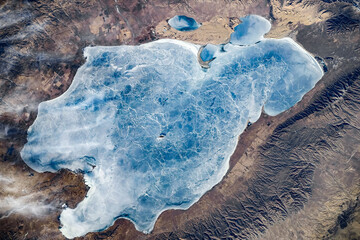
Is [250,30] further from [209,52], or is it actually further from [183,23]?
[183,23]

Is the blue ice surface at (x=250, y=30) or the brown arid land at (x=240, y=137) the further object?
the blue ice surface at (x=250, y=30)

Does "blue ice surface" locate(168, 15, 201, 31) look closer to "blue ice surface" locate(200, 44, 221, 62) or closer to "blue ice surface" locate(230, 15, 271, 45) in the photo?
"blue ice surface" locate(200, 44, 221, 62)

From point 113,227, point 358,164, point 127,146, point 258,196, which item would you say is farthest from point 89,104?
point 358,164

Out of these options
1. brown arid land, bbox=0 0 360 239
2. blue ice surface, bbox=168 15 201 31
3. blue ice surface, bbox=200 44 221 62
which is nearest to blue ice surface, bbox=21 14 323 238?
blue ice surface, bbox=200 44 221 62

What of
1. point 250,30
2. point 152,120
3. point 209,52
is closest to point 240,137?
point 152,120

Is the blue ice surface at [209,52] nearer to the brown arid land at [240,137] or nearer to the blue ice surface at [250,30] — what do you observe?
the brown arid land at [240,137]

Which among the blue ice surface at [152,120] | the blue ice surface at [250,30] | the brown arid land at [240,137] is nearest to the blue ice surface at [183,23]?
the brown arid land at [240,137]
